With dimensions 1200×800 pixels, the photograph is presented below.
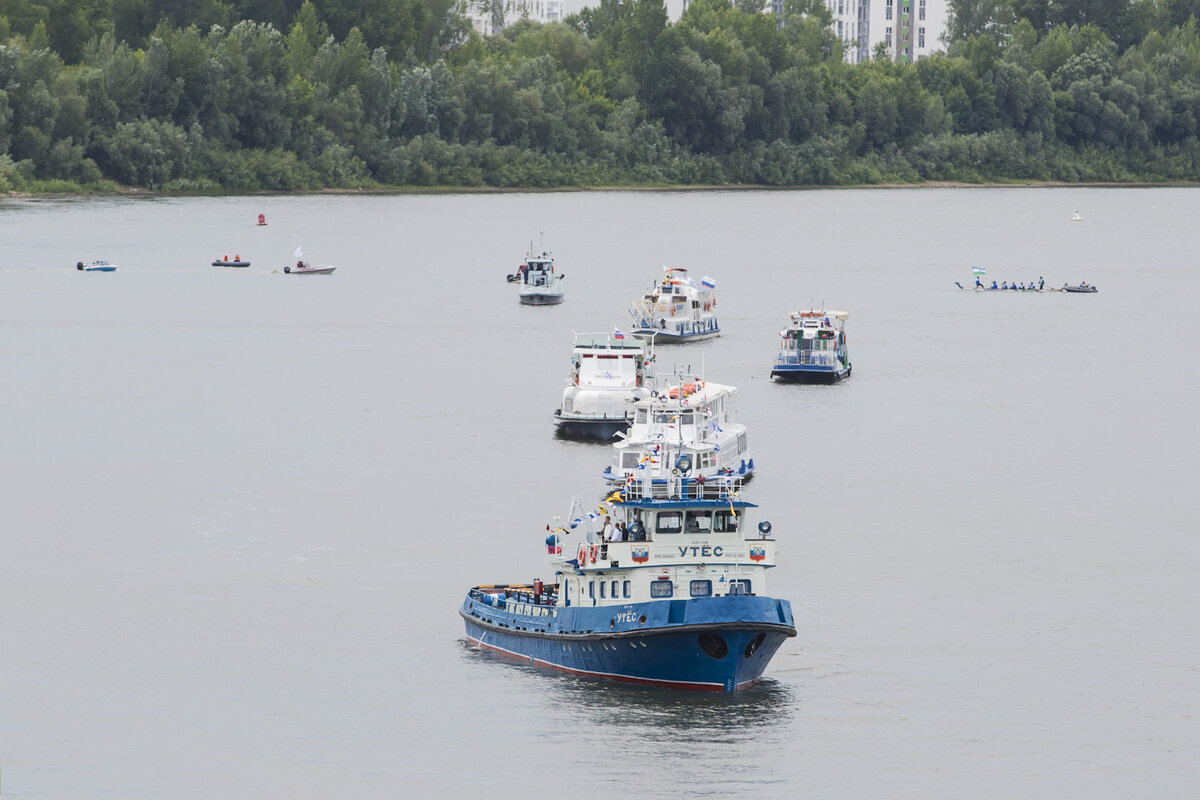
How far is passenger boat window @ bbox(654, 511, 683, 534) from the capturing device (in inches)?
2734

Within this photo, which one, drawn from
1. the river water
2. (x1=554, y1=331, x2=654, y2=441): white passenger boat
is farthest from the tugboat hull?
the river water

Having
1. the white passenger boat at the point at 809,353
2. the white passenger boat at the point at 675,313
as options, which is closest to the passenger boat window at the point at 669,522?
the white passenger boat at the point at 809,353

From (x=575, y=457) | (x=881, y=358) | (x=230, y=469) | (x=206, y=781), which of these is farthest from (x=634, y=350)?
(x=206, y=781)

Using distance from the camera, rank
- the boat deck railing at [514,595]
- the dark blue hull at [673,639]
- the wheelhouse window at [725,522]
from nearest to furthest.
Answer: the dark blue hull at [673,639]
the wheelhouse window at [725,522]
the boat deck railing at [514,595]

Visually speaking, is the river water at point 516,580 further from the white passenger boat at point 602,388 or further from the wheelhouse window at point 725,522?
the wheelhouse window at point 725,522

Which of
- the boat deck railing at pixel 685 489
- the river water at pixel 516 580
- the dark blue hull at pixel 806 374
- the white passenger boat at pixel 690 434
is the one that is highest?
the boat deck railing at pixel 685 489

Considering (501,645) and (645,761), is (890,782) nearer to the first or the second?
(645,761)

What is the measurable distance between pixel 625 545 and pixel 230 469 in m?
45.7

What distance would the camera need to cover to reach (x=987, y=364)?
529 ft

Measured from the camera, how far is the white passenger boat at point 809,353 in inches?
5733

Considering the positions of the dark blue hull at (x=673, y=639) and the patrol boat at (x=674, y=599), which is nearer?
the dark blue hull at (x=673, y=639)

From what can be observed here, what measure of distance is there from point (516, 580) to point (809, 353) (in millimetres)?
65535

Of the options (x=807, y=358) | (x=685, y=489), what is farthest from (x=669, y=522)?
(x=807, y=358)

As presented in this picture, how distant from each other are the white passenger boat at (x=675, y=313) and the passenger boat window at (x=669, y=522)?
9810 cm
